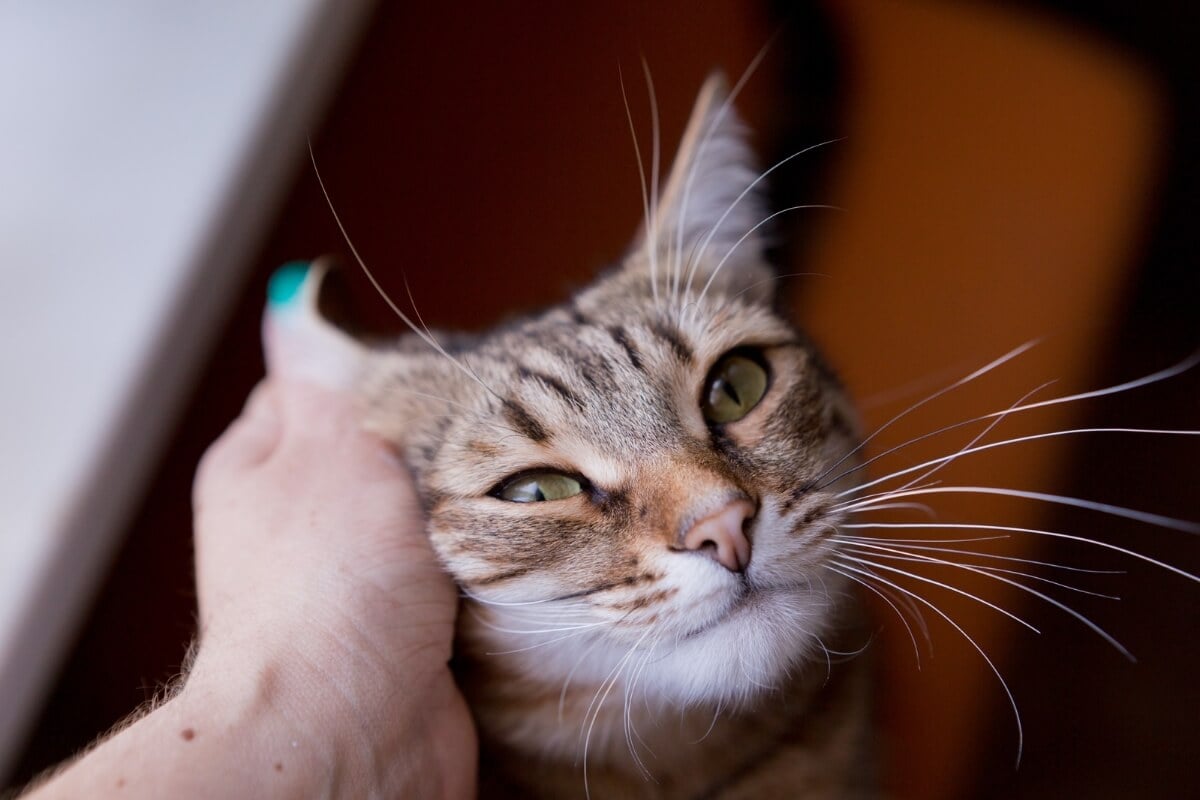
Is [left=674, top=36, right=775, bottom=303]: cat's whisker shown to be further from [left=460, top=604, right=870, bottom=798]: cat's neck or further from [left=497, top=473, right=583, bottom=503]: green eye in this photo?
[left=460, top=604, right=870, bottom=798]: cat's neck

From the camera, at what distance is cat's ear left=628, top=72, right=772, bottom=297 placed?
3.50ft

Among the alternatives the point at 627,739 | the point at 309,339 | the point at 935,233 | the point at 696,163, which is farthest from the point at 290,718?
the point at 935,233

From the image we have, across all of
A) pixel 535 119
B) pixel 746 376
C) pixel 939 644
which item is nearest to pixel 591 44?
pixel 535 119

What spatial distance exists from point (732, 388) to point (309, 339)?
559 mm

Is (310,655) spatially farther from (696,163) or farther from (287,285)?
(696,163)

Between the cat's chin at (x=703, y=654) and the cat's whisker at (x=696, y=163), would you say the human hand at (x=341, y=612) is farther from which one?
the cat's whisker at (x=696, y=163)

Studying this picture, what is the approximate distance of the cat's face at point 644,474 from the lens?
806 mm

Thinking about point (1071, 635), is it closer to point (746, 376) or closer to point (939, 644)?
point (939, 644)

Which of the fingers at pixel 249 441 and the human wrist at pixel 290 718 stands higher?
the fingers at pixel 249 441

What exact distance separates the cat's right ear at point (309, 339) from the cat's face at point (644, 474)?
5cm

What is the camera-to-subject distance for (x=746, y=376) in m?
1.00

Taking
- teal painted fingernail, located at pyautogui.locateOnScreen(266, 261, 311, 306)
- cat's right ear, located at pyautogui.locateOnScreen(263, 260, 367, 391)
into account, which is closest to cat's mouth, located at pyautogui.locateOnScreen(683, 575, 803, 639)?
cat's right ear, located at pyautogui.locateOnScreen(263, 260, 367, 391)

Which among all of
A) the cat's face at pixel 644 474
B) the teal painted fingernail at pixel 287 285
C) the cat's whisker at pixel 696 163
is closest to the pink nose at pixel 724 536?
the cat's face at pixel 644 474

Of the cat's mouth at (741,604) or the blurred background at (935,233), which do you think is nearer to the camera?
the cat's mouth at (741,604)
